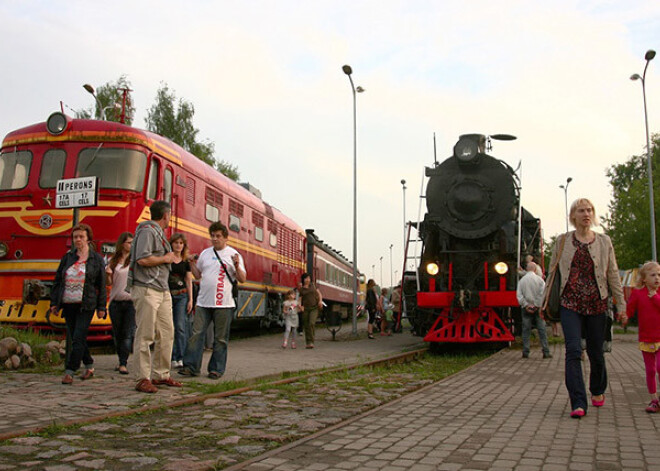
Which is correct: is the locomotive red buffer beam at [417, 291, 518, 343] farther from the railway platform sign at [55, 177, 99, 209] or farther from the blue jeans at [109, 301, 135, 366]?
the railway platform sign at [55, 177, 99, 209]

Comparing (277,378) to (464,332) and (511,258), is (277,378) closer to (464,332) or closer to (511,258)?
(464,332)

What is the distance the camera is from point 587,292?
20.1ft

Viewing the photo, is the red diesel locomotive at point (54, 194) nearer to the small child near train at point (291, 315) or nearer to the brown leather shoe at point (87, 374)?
the small child near train at point (291, 315)

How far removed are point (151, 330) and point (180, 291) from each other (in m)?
2.12

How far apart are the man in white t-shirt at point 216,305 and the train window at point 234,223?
23.2 feet

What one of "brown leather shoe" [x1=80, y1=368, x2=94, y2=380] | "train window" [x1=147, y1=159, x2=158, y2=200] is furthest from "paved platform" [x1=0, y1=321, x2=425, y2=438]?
"train window" [x1=147, y1=159, x2=158, y2=200]

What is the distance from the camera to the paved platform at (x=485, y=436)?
411 cm

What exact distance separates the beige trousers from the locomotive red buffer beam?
6.37m

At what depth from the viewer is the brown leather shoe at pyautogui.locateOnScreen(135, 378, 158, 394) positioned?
21.6 feet

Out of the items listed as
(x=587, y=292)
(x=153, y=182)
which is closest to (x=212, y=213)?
(x=153, y=182)

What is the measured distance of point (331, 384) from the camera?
26.2 feet

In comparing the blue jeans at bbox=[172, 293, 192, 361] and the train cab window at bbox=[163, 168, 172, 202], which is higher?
the train cab window at bbox=[163, 168, 172, 202]

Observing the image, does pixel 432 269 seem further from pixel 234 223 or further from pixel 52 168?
pixel 52 168

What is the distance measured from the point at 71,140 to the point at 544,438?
945cm
